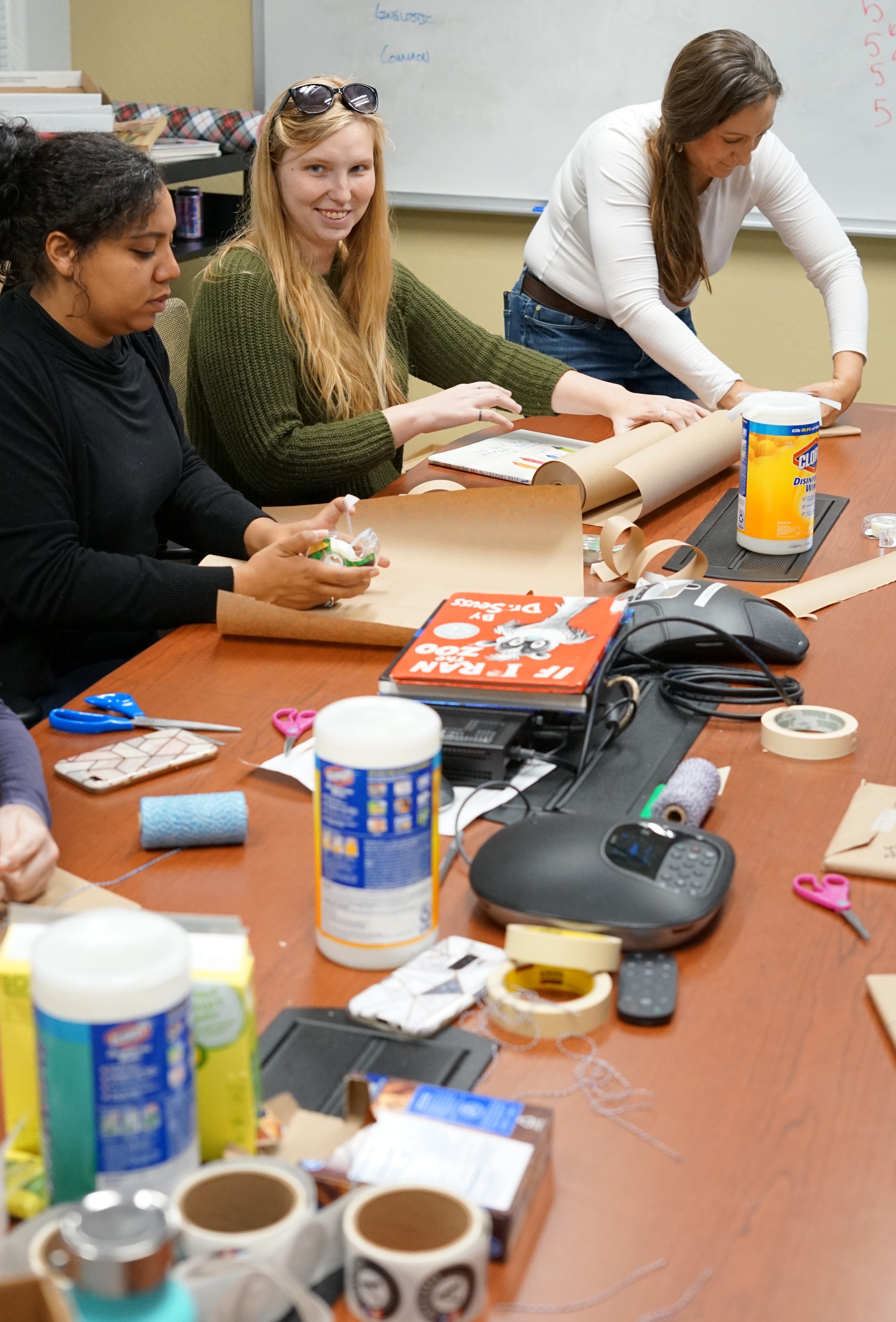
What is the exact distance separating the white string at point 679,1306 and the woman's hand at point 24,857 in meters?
0.48

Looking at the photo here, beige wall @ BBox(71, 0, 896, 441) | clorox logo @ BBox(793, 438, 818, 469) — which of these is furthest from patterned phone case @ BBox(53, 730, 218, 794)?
beige wall @ BBox(71, 0, 896, 441)

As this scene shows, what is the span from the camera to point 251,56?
11.8 ft

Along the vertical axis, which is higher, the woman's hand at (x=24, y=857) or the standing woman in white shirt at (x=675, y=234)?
the standing woman in white shirt at (x=675, y=234)

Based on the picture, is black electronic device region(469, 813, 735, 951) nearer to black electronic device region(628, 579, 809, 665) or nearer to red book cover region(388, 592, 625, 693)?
red book cover region(388, 592, 625, 693)

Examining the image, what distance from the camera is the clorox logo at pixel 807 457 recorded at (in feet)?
4.89

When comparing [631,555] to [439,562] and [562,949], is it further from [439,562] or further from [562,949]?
[562,949]

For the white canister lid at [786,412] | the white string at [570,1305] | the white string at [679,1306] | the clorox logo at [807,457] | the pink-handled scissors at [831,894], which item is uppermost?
the white canister lid at [786,412]

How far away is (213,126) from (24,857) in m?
2.86

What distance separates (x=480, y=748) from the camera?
1.00m

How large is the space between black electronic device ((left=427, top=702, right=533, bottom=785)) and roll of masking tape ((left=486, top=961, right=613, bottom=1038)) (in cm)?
25

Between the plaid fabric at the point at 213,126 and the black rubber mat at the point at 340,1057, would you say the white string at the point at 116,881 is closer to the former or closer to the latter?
the black rubber mat at the point at 340,1057

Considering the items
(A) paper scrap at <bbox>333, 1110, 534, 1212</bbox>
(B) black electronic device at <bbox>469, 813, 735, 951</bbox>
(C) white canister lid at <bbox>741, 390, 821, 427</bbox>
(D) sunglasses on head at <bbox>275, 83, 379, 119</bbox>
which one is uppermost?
(D) sunglasses on head at <bbox>275, 83, 379, 119</bbox>

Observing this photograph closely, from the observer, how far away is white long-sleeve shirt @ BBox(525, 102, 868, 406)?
2.19 meters

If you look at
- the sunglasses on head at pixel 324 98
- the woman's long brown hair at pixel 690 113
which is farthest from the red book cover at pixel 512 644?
the woman's long brown hair at pixel 690 113
